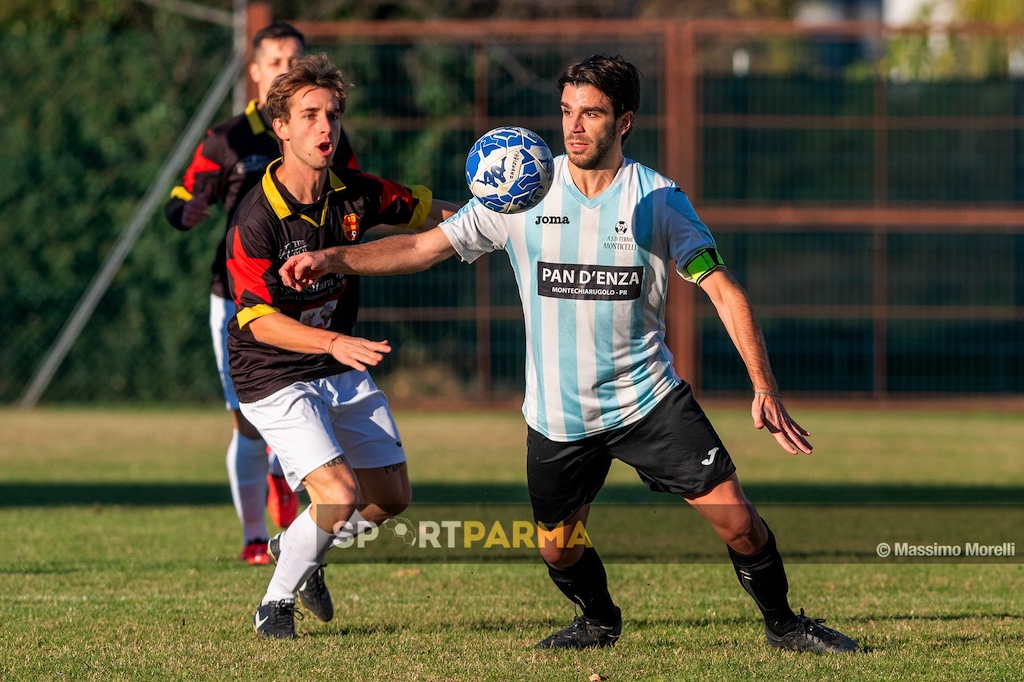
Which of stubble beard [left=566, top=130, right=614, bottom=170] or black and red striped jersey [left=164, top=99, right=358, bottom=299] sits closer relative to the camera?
stubble beard [left=566, top=130, right=614, bottom=170]

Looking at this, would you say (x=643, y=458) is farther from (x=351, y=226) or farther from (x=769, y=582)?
(x=351, y=226)

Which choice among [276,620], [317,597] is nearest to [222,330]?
[317,597]

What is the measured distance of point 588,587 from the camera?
18.4ft

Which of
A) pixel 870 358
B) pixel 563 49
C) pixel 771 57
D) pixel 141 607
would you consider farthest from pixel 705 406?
pixel 141 607

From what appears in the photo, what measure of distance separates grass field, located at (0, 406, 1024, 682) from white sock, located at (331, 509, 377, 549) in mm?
367

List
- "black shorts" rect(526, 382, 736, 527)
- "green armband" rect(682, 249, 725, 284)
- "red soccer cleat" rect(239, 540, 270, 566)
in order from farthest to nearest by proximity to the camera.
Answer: "red soccer cleat" rect(239, 540, 270, 566) < "black shorts" rect(526, 382, 736, 527) < "green armband" rect(682, 249, 725, 284)

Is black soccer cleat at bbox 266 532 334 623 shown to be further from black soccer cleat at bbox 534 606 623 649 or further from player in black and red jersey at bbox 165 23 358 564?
player in black and red jersey at bbox 165 23 358 564

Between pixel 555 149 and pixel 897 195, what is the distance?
392 centimetres

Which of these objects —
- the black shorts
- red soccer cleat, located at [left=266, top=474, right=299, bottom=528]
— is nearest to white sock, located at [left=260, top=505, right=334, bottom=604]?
the black shorts

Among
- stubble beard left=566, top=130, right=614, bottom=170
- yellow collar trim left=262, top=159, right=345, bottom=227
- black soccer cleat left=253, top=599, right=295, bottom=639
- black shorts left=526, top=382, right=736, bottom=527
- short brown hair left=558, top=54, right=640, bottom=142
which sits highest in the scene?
short brown hair left=558, top=54, right=640, bottom=142

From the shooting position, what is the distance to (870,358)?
15867 mm

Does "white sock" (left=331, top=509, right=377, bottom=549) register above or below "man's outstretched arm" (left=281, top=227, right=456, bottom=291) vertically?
below

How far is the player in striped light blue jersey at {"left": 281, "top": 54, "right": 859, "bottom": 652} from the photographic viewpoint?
521 centimetres

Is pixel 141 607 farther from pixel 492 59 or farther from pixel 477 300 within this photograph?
pixel 492 59
